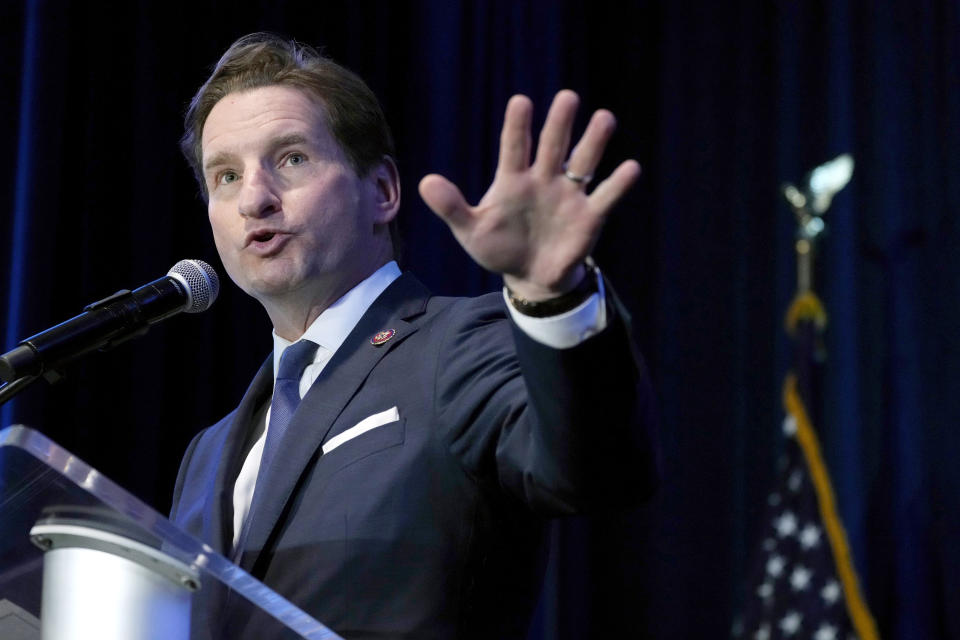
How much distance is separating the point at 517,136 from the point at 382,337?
77 cm

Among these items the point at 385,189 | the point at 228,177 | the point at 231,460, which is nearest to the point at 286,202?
the point at 228,177

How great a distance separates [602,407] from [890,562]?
3083 mm

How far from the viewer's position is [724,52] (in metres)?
4.52

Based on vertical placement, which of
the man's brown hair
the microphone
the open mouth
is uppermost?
the man's brown hair

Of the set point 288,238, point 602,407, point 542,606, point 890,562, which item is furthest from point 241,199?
point 890,562

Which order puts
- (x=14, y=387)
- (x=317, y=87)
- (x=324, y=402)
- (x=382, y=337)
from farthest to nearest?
(x=317, y=87) < (x=382, y=337) < (x=324, y=402) < (x=14, y=387)

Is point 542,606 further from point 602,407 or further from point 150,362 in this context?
point 602,407

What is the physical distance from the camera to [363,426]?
1599 mm

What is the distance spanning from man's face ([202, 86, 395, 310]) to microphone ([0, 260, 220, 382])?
270 mm

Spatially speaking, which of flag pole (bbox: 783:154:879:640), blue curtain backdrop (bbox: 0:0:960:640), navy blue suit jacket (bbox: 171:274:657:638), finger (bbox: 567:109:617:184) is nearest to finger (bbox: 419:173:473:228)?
finger (bbox: 567:109:617:184)

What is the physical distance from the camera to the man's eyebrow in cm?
196

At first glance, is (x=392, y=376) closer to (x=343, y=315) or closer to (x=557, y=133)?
(x=343, y=315)

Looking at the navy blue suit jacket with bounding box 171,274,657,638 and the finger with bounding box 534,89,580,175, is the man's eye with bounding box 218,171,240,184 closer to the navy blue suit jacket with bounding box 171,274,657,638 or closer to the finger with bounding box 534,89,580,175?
the navy blue suit jacket with bounding box 171,274,657,638

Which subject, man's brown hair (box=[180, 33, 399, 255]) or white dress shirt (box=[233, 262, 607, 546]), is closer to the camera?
white dress shirt (box=[233, 262, 607, 546])
